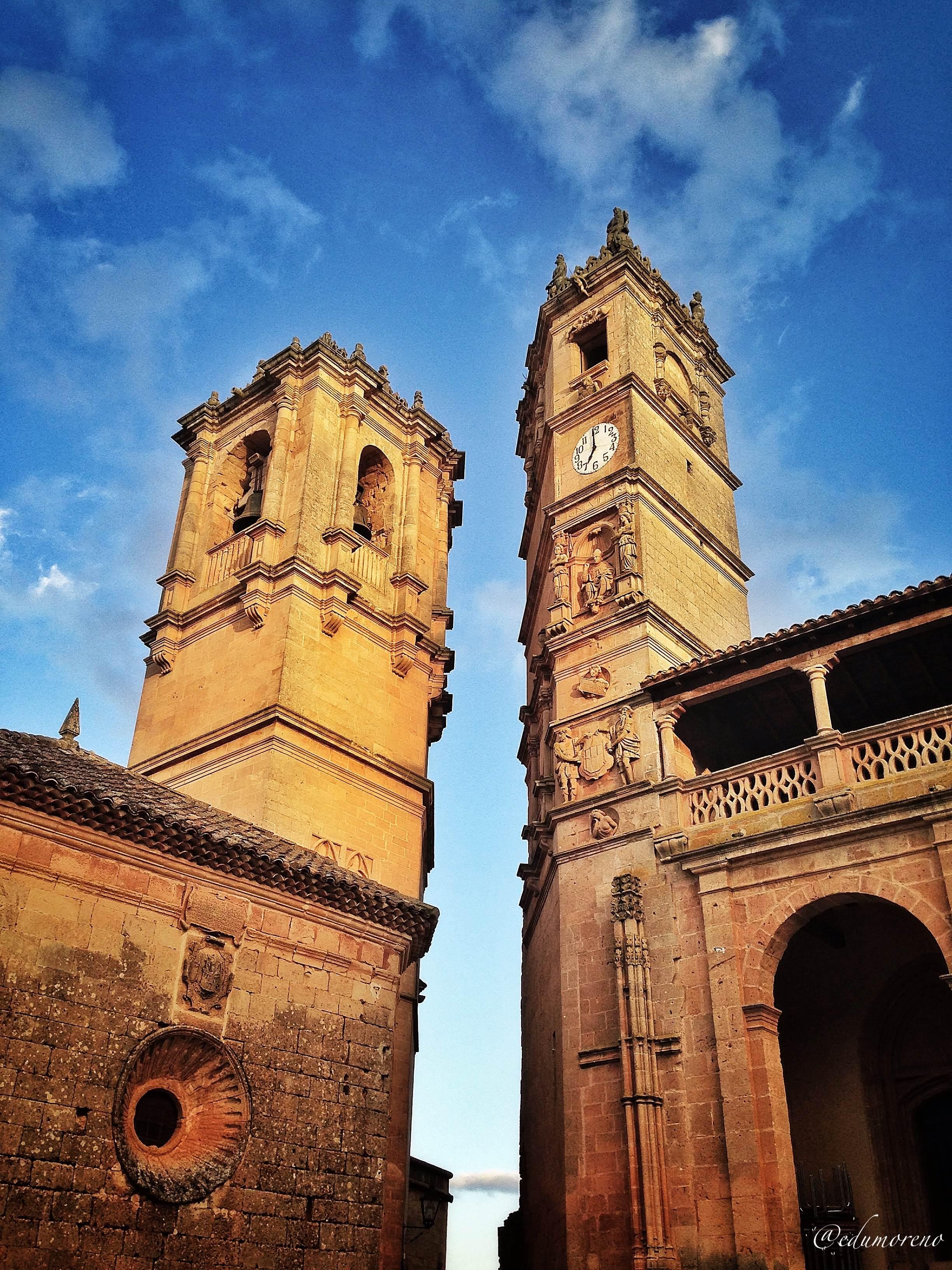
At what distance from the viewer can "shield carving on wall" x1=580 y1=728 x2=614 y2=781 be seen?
19.5 meters

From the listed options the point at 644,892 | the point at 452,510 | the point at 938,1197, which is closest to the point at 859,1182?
the point at 938,1197

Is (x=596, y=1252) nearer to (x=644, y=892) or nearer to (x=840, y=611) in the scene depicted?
(x=644, y=892)

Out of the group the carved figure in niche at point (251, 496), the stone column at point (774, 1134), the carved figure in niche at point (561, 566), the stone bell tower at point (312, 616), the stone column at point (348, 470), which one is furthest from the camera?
the carved figure in niche at point (251, 496)

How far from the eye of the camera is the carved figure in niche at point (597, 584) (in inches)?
863

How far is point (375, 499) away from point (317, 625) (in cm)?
487

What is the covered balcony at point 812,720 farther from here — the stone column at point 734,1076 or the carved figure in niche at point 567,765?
the carved figure in niche at point 567,765

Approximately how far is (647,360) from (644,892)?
45.5 ft

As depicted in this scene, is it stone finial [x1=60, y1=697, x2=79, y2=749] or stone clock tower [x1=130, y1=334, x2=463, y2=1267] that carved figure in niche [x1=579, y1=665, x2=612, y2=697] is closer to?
stone clock tower [x1=130, y1=334, x2=463, y2=1267]

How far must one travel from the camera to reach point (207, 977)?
1160 centimetres

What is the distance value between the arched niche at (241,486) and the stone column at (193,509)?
343 mm

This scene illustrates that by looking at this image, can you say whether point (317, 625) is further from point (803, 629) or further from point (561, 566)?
point (803, 629)

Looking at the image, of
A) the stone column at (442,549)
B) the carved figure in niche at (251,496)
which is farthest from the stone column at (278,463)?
the stone column at (442,549)

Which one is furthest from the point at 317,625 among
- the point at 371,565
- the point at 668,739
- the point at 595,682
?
the point at 668,739

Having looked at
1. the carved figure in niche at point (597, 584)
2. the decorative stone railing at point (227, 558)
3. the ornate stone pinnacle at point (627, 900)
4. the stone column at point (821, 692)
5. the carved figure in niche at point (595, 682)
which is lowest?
the ornate stone pinnacle at point (627, 900)
